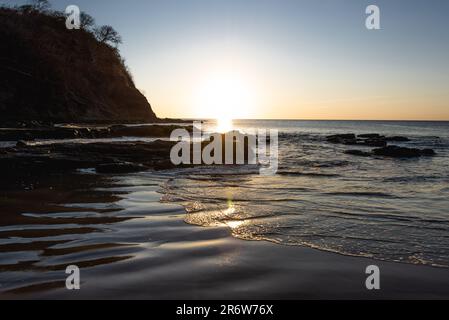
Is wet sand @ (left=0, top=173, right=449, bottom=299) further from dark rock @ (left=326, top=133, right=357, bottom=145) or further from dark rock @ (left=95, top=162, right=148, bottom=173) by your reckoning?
dark rock @ (left=326, top=133, right=357, bottom=145)

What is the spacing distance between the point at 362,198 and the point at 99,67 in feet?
209

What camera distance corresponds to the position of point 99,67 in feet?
218

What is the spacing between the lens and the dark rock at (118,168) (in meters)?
13.3

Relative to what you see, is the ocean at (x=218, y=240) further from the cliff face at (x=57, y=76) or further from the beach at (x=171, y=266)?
the cliff face at (x=57, y=76)

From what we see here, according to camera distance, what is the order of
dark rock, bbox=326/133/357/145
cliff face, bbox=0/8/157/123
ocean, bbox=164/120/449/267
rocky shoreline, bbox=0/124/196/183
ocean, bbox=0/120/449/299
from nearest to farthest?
1. ocean, bbox=0/120/449/299
2. ocean, bbox=164/120/449/267
3. rocky shoreline, bbox=0/124/196/183
4. dark rock, bbox=326/133/357/145
5. cliff face, bbox=0/8/157/123

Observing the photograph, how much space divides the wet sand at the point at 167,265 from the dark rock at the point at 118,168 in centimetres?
612

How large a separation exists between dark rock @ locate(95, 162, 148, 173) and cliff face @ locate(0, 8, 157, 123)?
A: 28799 millimetres

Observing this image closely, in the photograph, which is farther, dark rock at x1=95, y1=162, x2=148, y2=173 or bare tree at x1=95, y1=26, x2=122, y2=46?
bare tree at x1=95, y1=26, x2=122, y2=46

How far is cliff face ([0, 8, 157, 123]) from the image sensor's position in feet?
151

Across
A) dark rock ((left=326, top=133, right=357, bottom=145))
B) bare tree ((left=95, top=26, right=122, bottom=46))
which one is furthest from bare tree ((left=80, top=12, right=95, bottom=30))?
dark rock ((left=326, top=133, right=357, bottom=145))

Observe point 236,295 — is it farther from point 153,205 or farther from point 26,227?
point 153,205

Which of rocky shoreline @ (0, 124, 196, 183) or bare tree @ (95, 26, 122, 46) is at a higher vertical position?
bare tree @ (95, 26, 122, 46)

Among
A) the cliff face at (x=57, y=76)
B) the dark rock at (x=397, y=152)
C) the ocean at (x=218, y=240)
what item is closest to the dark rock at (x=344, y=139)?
the dark rock at (x=397, y=152)
